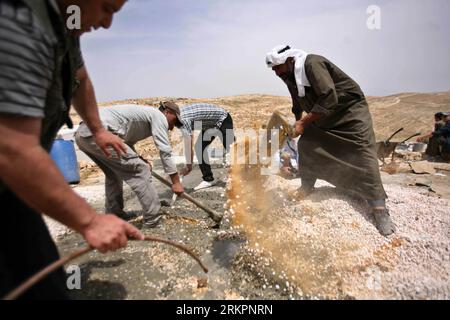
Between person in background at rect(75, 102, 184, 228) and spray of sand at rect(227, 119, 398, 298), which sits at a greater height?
person in background at rect(75, 102, 184, 228)

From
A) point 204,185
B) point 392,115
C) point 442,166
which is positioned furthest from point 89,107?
point 392,115

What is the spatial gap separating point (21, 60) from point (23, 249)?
2.46 ft

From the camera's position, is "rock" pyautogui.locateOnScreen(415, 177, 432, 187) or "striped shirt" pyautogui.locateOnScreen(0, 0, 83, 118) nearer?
"striped shirt" pyautogui.locateOnScreen(0, 0, 83, 118)

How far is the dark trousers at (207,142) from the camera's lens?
211 inches

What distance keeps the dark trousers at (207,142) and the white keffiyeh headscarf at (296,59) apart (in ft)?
7.62

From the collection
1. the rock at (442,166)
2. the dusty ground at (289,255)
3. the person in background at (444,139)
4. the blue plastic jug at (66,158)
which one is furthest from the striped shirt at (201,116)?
the person in background at (444,139)

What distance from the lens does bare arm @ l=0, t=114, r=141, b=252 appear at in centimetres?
93

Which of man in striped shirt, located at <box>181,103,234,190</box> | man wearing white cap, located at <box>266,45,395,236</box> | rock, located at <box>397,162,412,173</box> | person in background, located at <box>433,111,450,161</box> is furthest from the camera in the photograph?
person in background, located at <box>433,111,450,161</box>

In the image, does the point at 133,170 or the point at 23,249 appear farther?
the point at 133,170

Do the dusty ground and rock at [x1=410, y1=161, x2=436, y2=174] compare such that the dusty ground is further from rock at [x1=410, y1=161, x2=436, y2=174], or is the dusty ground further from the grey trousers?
rock at [x1=410, y1=161, x2=436, y2=174]

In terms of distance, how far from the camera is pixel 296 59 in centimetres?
327

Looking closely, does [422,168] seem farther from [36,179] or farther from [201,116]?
[36,179]

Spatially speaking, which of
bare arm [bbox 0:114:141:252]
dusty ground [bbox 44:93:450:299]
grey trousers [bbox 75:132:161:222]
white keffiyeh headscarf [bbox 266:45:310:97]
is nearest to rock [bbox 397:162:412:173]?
dusty ground [bbox 44:93:450:299]

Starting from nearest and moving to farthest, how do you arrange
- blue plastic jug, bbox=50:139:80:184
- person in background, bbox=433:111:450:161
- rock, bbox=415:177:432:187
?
rock, bbox=415:177:432:187
blue plastic jug, bbox=50:139:80:184
person in background, bbox=433:111:450:161
